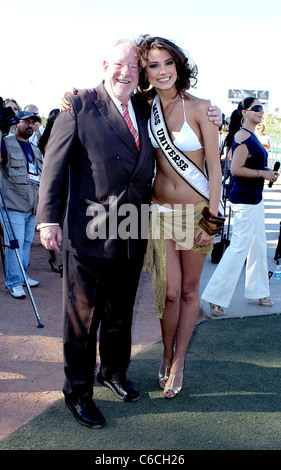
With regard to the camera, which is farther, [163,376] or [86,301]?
[163,376]

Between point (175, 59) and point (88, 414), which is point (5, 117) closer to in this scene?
point (175, 59)

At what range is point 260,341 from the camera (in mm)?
4004

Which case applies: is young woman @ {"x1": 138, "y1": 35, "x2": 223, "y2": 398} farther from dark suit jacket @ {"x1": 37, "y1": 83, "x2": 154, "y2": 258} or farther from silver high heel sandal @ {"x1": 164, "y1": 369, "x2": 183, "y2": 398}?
dark suit jacket @ {"x1": 37, "y1": 83, "x2": 154, "y2": 258}

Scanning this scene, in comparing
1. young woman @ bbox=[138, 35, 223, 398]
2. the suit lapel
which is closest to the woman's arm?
young woman @ bbox=[138, 35, 223, 398]

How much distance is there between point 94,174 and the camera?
2.62m

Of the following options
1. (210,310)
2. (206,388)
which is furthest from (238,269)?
(206,388)

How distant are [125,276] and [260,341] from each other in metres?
1.63

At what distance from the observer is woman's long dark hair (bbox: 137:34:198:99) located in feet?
9.18

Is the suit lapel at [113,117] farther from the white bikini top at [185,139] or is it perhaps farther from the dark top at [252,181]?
the dark top at [252,181]

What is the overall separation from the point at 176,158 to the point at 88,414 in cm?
151

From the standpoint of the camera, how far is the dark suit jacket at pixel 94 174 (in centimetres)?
257

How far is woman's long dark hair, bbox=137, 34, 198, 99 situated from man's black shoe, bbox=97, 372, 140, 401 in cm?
175

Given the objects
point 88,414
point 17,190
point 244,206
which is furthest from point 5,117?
point 88,414

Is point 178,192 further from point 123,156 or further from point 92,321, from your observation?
point 92,321
